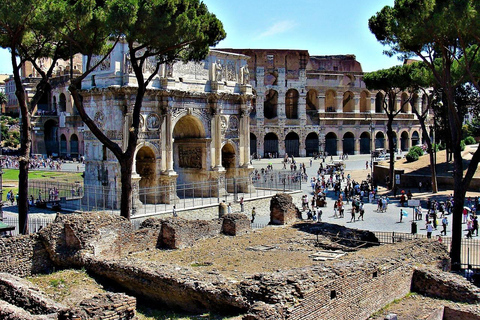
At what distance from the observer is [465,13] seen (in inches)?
606

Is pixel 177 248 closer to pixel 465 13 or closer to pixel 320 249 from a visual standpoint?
pixel 320 249

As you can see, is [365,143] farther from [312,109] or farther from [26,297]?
[26,297]

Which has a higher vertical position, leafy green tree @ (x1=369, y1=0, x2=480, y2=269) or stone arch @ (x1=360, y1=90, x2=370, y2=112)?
stone arch @ (x1=360, y1=90, x2=370, y2=112)

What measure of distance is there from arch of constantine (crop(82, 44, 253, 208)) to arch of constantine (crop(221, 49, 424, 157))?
2415 cm

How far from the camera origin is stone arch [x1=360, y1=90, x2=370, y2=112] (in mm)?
62406

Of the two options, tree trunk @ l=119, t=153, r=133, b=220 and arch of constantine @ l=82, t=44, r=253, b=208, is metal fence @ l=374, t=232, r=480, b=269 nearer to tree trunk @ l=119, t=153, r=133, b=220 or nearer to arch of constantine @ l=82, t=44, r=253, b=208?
tree trunk @ l=119, t=153, r=133, b=220

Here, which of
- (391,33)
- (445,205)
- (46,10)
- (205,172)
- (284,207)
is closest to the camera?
(46,10)

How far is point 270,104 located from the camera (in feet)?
195

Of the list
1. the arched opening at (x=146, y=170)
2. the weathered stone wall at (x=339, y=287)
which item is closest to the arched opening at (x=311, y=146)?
the arched opening at (x=146, y=170)

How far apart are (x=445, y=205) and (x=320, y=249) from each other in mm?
12677

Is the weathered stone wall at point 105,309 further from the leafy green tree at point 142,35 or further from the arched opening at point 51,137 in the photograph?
the arched opening at point 51,137

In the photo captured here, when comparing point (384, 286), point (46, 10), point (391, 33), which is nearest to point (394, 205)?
point (391, 33)

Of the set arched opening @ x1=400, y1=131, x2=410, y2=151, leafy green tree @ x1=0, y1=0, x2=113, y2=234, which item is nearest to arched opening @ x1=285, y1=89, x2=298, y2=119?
arched opening @ x1=400, y1=131, x2=410, y2=151

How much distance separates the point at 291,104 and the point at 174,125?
3488 centimetres
